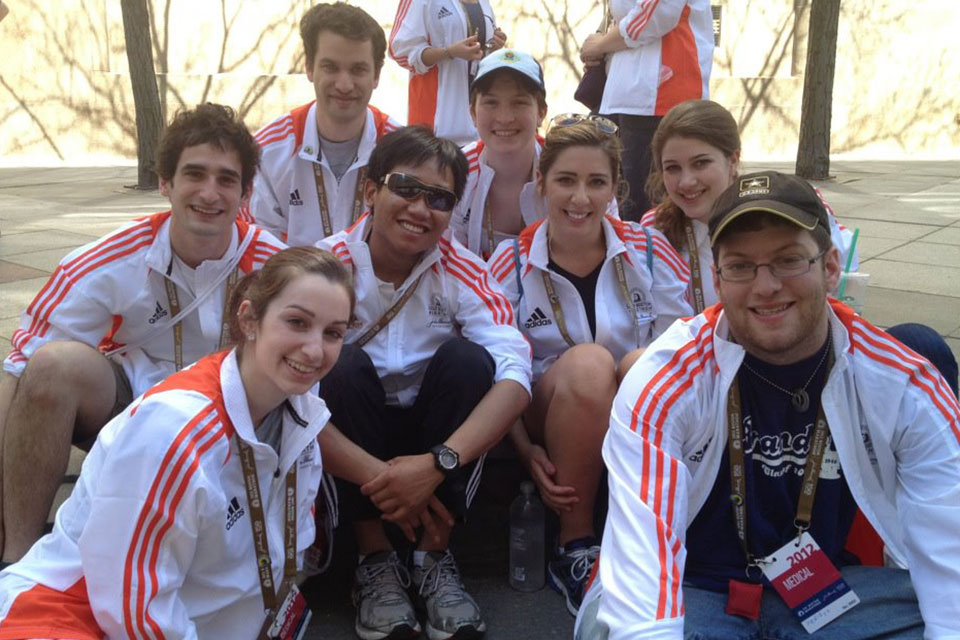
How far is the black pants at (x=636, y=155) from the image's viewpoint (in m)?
5.14

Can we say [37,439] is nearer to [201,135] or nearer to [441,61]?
[201,135]

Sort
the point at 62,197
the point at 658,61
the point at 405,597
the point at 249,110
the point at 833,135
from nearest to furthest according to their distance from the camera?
the point at 405,597, the point at 658,61, the point at 62,197, the point at 249,110, the point at 833,135

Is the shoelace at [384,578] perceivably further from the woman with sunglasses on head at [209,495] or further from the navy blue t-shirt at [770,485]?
the navy blue t-shirt at [770,485]

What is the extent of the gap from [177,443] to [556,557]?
4.82 ft

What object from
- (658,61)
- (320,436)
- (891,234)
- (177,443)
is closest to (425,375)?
(320,436)

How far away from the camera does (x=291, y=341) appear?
243 cm

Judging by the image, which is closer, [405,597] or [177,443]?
[177,443]

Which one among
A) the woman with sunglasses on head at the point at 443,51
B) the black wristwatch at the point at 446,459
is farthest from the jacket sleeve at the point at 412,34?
the black wristwatch at the point at 446,459

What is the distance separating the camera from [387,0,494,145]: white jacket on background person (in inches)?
203

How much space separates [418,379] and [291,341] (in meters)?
0.93

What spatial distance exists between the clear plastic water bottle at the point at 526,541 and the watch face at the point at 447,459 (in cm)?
47

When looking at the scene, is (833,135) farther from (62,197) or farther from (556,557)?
(556,557)

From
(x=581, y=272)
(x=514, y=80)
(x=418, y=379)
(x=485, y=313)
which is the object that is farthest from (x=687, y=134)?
(x=418, y=379)

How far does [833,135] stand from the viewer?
14062 millimetres
